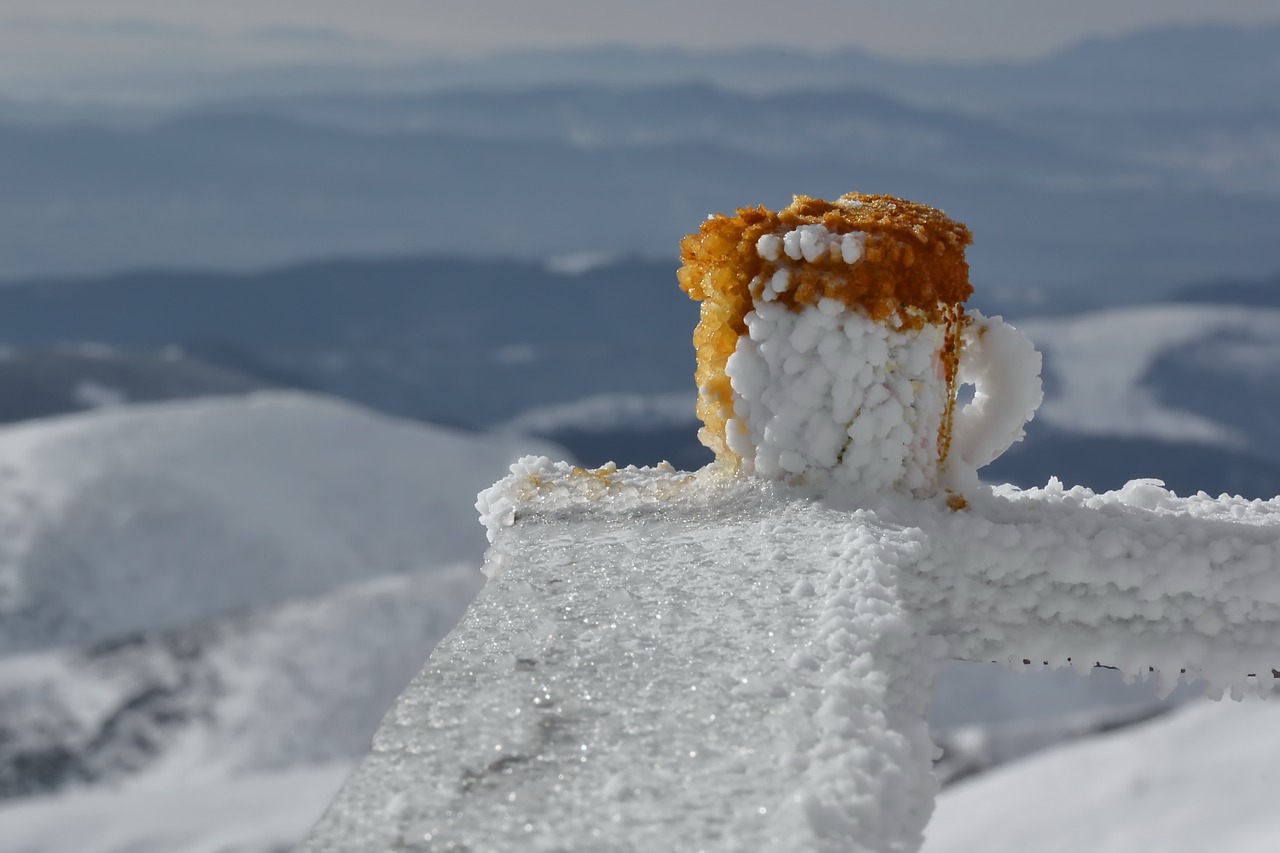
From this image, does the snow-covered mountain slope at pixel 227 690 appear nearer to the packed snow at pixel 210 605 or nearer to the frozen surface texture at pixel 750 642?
the packed snow at pixel 210 605

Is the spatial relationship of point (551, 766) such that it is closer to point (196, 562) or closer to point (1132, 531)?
point (1132, 531)

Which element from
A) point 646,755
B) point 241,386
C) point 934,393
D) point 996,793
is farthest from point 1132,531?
point 241,386

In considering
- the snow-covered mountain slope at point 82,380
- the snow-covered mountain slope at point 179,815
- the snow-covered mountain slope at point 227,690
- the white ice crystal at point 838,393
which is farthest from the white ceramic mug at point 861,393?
the snow-covered mountain slope at point 82,380

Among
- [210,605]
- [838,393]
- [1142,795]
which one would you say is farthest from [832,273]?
[210,605]

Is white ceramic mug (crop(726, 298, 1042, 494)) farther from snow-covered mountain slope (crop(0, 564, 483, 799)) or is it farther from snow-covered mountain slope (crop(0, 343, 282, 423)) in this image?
snow-covered mountain slope (crop(0, 343, 282, 423))

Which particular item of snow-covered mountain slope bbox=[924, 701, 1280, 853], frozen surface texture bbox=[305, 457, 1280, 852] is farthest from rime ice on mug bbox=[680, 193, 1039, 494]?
snow-covered mountain slope bbox=[924, 701, 1280, 853]

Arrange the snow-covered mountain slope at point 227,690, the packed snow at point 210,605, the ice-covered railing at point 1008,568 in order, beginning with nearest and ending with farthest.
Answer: the ice-covered railing at point 1008,568, the packed snow at point 210,605, the snow-covered mountain slope at point 227,690

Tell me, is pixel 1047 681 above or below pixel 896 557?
below
